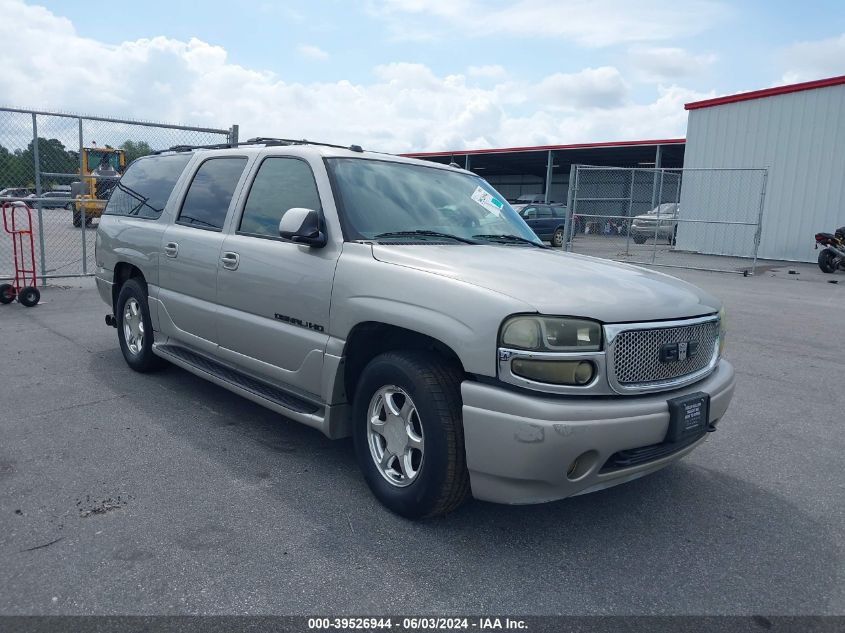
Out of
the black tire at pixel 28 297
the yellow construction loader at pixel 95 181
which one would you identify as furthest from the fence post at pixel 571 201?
the black tire at pixel 28 297

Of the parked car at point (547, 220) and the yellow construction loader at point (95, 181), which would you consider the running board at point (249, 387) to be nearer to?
the yellow construction loader at point (95, 181)

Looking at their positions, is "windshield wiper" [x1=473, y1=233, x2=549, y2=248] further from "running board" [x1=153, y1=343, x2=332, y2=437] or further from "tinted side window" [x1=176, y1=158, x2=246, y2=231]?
"tinted side window" [x1=176, y1=158, x2=246, y2=231]

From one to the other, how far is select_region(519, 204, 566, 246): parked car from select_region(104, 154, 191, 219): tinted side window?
18.7 m

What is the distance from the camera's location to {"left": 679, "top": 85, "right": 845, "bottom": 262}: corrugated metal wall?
18.5 m

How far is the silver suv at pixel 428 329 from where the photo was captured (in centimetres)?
287

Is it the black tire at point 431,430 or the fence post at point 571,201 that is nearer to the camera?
the black tire at point 431,430

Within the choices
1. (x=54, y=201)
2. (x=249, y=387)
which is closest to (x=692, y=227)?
(x=54, y=201)

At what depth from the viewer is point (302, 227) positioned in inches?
143

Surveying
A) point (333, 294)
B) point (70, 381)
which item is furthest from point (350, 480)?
point (70, 381)

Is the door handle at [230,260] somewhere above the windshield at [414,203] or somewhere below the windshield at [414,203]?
below

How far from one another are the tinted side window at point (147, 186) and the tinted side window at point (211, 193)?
1.20 ft

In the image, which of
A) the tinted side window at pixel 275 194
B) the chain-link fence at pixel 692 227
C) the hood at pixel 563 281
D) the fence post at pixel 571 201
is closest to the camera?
the hood at pixel 563 281

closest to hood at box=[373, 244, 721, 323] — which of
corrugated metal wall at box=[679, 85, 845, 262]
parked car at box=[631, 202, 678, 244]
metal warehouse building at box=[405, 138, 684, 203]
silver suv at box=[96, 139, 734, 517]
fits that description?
silver suv at box=[96, 139, 734, 517]

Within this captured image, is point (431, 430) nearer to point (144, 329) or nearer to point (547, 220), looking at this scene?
point (144, 329)
